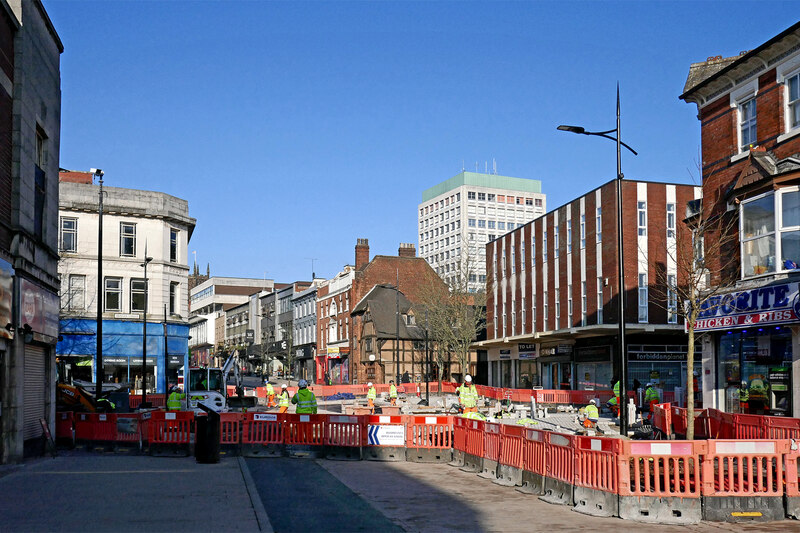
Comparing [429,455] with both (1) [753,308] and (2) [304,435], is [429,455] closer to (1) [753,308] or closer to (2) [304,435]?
(2) [304,435]

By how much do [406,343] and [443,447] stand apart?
184 feet

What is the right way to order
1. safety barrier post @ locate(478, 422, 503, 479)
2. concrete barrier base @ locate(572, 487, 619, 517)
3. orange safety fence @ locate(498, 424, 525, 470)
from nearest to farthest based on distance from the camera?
concrete barrier base @ locate(572, 487, 619, 517) → orange safety fence @ locate(498, 424, 525, 470) → safety barrier post @ locate(478, 422, 503, 479)

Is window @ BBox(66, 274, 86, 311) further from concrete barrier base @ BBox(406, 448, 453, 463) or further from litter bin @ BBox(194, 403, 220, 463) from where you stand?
concrete barrier base @ BBox(406, 448, 453, 463)

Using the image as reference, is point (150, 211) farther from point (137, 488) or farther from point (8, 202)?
point (137, 488)

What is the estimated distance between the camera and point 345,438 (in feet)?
65.3

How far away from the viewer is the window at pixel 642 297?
140 feet

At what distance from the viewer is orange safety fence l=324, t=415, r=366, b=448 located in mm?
19719

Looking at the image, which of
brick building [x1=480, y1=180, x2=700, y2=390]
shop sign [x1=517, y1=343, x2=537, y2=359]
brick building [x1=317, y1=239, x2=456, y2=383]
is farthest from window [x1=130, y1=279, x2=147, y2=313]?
brick building [x1=317, y1=239, x2=456, y2=383]

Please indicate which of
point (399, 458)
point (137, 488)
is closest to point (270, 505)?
point (137, 488)

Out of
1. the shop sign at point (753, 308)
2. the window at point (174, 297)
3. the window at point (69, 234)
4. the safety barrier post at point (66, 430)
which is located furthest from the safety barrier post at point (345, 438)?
the window at point (174, 297)

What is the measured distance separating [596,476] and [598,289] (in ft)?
108

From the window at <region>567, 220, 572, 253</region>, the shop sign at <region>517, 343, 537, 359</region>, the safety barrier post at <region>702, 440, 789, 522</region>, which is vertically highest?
the window at <region>567, 220, 572, 253</region>

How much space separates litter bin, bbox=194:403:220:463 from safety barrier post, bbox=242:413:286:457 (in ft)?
6.77

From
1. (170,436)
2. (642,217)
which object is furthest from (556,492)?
(642,217)
